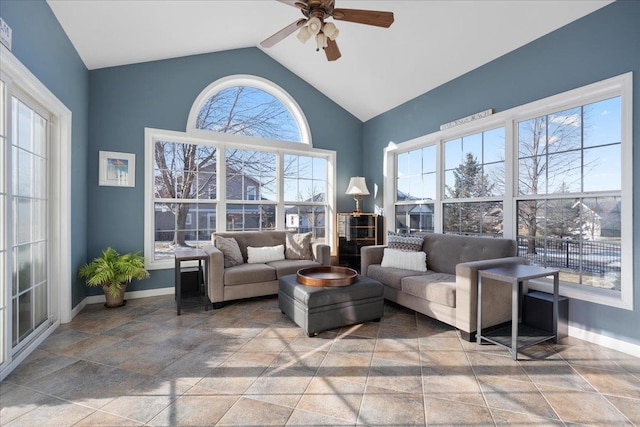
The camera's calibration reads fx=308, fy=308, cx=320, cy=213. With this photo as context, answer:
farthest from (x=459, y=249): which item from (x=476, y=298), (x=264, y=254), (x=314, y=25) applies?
(x=314, y=25)

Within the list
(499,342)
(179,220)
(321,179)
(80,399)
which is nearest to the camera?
(80,399)

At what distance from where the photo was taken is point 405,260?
385 centimetres

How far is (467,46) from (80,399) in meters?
4.66

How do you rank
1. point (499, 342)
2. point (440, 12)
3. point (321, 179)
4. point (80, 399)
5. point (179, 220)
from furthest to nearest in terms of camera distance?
point (321, 179) → point (179, 220) → point (440, 12) → point (499, 342) → point (80, 399)

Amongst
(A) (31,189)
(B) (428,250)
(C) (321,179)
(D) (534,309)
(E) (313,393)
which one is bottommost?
(E) (313,393)

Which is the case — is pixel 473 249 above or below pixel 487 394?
above

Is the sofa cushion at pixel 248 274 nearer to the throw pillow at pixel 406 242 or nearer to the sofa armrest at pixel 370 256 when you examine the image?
the sofa armrest at pixel 370 256

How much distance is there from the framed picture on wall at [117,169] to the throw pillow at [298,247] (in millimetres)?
2233

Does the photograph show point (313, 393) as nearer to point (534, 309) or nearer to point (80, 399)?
point (80, 399)

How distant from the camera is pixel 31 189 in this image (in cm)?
266

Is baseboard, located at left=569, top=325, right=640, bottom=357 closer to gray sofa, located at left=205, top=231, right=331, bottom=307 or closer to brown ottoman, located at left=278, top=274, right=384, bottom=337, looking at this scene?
brown ottoman, located at left=278, top=274, right=384, bottom=337

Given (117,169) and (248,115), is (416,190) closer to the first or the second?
(248,115)

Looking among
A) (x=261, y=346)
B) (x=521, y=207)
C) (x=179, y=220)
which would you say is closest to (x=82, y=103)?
(x=179, y=220)

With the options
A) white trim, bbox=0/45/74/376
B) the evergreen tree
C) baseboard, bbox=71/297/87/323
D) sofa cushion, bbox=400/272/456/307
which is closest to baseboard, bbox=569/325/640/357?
sofa cushion, bbox=400/272/456/307
